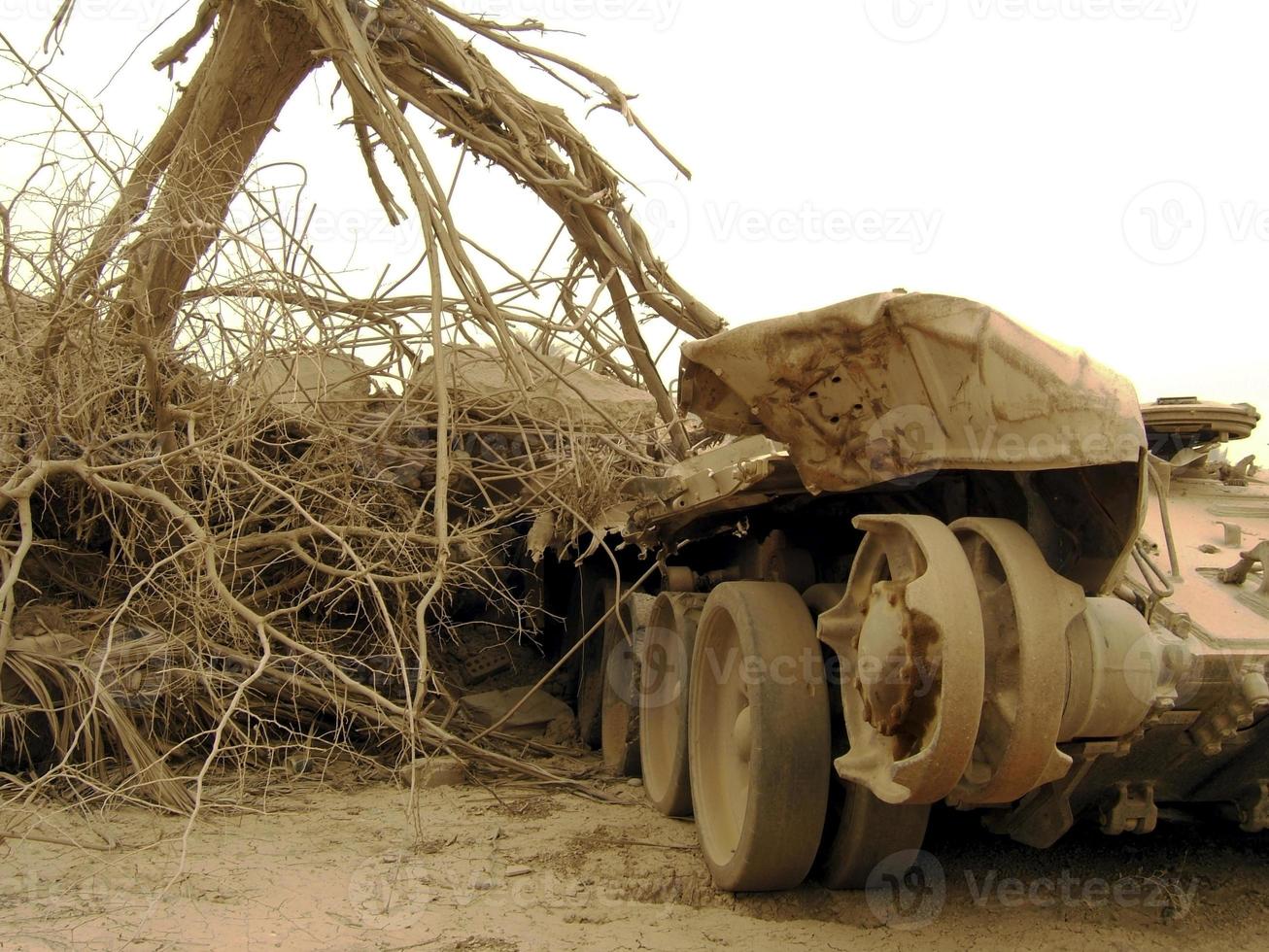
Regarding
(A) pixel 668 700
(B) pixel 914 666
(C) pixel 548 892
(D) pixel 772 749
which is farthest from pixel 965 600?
(A) pixel 668 700

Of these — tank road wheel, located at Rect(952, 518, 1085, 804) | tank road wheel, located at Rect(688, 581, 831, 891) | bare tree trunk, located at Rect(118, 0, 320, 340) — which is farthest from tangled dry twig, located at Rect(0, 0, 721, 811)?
tank road wheel, located at Rect(952, 518, 1085, 804)

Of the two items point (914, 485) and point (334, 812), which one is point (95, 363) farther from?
point (914, 485)

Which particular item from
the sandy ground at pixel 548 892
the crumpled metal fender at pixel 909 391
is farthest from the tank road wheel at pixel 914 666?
the sandy ground at pixel 548 892

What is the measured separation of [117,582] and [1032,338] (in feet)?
15.2

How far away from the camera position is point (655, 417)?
22.5 ft

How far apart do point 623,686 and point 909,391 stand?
3.41m

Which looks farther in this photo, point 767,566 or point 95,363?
point 95,363

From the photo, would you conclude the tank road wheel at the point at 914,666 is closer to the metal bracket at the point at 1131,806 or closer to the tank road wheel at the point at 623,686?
the metal bracket at the point at 1131,806

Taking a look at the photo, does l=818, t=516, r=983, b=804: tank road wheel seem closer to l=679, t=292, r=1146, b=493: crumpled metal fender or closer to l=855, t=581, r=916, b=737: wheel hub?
l=855, t=581, r=916, b=737: wheel hub

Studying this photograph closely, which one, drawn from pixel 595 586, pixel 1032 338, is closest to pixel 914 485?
pixel 1032 338

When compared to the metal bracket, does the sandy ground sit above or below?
below

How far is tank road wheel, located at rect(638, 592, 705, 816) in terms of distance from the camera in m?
4.81

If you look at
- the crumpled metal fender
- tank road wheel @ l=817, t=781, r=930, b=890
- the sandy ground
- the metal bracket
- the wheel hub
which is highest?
the crumpled metal fender

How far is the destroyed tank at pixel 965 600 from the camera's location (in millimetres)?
2727
